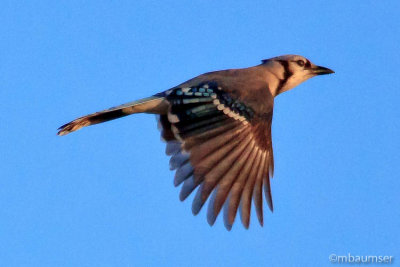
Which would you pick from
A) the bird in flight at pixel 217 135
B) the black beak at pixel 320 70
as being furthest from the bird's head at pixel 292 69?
the bird in flight at pixel 217 135

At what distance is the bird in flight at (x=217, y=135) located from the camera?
26.5 feet

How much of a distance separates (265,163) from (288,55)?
2.20 metres

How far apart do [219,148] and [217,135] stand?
0.46 feet

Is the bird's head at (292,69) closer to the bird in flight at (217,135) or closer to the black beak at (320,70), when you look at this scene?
the black beak at (320,70)

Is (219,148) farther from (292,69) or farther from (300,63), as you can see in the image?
(300,63)

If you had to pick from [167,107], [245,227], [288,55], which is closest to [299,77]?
[288,55]

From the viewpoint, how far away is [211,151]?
8.21 meters

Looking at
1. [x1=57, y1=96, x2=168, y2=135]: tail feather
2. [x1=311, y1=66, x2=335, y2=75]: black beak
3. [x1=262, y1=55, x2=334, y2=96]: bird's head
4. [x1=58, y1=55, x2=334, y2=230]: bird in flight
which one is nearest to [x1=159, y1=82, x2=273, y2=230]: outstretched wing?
[x1=58, y1=55, x2=334, y2=230]: bird in flight

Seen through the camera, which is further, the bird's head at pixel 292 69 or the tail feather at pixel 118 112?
the bird's head at pixel 292 69

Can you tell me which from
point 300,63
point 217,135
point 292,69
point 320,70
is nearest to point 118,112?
point 217,135

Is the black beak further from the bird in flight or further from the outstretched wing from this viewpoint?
the outstretched wing

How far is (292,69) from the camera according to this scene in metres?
10.1

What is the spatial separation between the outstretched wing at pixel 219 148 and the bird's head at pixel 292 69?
1.28 meters

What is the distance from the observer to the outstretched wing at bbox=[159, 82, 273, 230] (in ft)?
26.4
